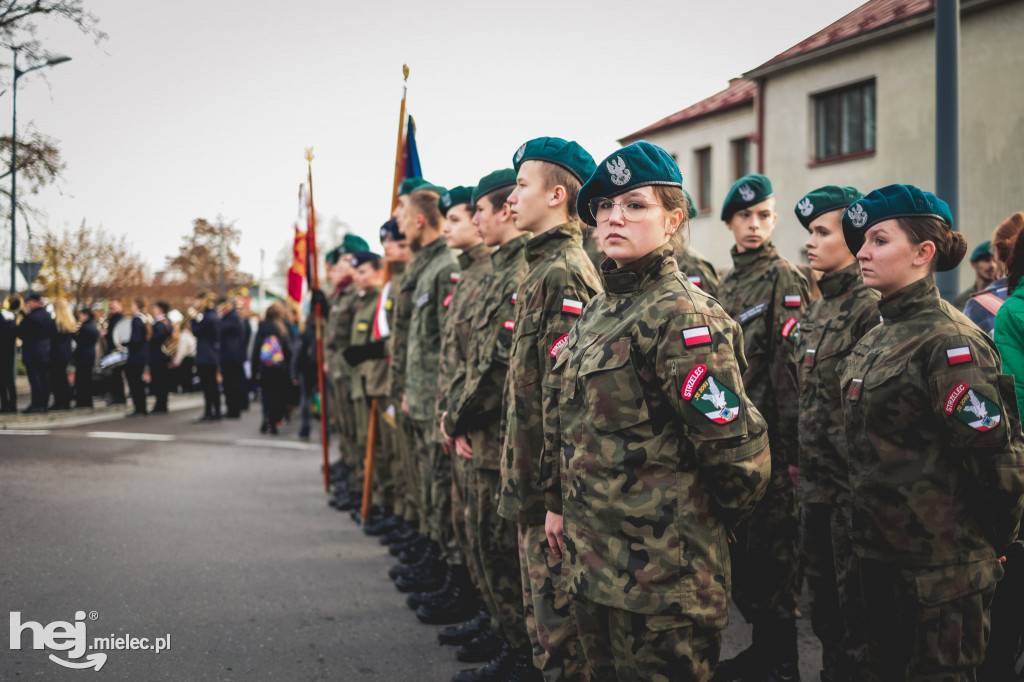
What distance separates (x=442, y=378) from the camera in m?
4.73

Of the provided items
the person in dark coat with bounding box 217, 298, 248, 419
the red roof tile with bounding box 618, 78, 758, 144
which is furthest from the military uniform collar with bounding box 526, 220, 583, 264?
Answer: the red roof tile with bounding box 618, 78, 758, 144

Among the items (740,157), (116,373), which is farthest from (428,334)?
(740,157)

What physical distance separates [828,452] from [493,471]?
145 cm

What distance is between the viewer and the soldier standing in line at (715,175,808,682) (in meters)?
3.93

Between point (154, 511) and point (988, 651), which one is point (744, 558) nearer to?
point (988, 651)

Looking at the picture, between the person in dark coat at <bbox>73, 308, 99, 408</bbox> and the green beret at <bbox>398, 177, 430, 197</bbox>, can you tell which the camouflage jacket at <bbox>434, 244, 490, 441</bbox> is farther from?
the person in dark coat at <bbox>73, 308, 99, 408</bbox>

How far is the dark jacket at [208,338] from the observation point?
15.3m

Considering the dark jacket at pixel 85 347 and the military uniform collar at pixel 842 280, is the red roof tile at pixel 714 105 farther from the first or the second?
the military uniform collar at pixel 842 280

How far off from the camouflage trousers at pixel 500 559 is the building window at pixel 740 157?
21562mm

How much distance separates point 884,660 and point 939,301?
1256 millimetres

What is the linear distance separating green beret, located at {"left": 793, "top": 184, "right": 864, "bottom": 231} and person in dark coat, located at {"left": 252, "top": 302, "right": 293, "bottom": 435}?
1003 cm

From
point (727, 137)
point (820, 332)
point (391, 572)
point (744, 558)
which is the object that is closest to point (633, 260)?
point (820, 332)

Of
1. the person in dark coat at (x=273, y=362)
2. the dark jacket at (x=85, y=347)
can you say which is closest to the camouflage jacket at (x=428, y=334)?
the person in dark coat at (x=273, y=362)

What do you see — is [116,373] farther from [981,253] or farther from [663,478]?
[663,478]
